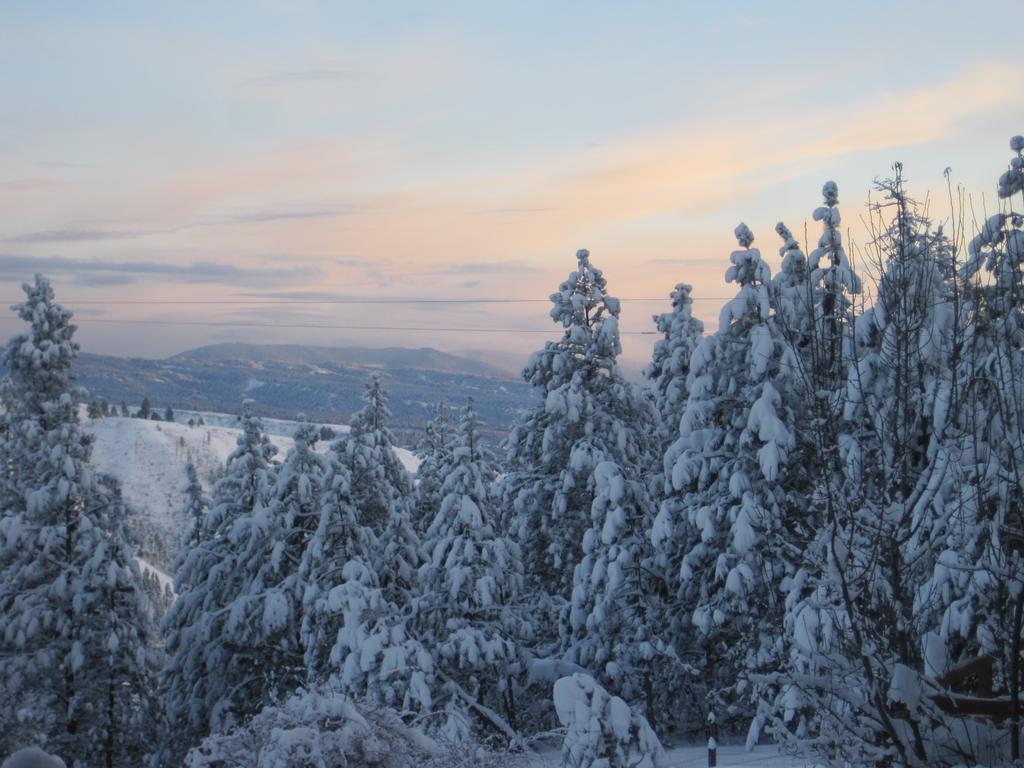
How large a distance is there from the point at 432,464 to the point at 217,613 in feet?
35.3

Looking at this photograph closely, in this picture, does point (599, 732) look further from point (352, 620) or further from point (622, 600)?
point (622, 600)

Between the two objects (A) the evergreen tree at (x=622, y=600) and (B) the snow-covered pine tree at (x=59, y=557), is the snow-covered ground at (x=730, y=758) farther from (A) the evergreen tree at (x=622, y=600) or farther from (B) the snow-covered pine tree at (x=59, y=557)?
(B) the snow-covered pine tree at (x=59, y=557)

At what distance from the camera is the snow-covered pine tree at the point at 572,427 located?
71.8 feet

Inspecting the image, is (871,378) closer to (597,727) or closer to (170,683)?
(597,727)

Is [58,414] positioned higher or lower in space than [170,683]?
higher

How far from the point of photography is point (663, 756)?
9.25m

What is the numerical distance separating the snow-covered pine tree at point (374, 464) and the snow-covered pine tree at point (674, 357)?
25.7 feet

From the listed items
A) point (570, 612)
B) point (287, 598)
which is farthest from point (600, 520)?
point (287, 598)

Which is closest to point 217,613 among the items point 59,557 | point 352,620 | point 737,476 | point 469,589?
point 59,557

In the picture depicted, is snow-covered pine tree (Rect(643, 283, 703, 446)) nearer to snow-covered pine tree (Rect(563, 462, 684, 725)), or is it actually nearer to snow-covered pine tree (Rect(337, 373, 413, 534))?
snow-covered pine tree (Rect(563, 462, 684, 725))

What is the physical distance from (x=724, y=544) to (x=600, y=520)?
2.93 m

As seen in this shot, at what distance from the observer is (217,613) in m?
23.1

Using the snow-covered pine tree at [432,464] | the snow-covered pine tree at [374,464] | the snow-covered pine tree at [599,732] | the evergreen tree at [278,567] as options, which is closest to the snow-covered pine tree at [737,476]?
the snow-covered pine tree at [374,464]

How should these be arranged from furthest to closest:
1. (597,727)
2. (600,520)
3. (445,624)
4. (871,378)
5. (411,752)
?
1. (600,520)
2. (445,624)
3. (871,378)
4. (411,752)
5. (597,727)
